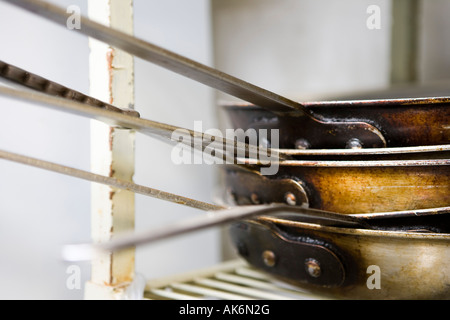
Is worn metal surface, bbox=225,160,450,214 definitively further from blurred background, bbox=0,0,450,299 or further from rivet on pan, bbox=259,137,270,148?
blurred background, bbox=0,0,450,299

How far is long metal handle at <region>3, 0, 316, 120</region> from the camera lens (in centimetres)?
44

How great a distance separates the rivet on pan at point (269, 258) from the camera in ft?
2.32

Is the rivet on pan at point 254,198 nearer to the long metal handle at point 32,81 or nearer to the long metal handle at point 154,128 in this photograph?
the long metal handle at point 154,128

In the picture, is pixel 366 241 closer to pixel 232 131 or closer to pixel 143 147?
pixel 232 131

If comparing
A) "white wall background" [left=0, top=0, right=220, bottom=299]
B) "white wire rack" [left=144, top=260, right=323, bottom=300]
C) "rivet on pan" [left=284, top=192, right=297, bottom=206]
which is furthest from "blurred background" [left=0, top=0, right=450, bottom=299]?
"rivet on pan" [left=284, top=192, right=297, bottom=206]

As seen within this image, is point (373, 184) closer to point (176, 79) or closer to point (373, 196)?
point (373, 196)

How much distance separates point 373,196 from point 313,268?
12 centimetres

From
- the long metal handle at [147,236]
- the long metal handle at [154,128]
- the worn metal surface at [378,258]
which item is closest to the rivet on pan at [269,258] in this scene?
the worn metal surface at [378,258]

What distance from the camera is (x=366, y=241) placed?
24.8 inches

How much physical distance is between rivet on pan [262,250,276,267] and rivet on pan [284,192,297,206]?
0.09 meters

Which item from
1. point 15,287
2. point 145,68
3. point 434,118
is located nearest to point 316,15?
point 145,68

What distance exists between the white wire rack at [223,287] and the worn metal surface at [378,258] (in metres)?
0.10

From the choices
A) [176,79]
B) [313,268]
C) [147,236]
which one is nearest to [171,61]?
[147,236]

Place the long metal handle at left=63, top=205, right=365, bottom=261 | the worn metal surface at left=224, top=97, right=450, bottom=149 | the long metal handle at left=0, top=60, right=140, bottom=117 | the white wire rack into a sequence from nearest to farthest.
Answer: the long metal handle at left=63, top=205, right=365, bottom=261 → the long metal handle at left=0, top=60, right=140, bottom=117 → the worn metal surface at left=224, top=97, right=450, bottom=149 → the white wire rack
